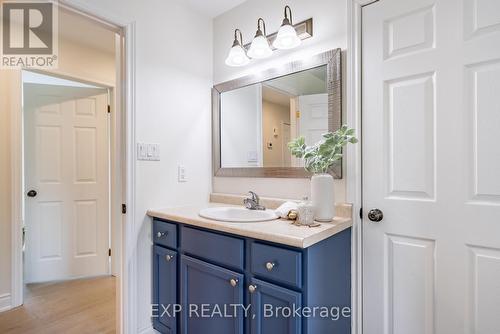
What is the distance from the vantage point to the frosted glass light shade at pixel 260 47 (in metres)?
1.68

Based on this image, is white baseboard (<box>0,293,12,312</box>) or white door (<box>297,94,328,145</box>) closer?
white door (<box>297,94,328,145</box>)

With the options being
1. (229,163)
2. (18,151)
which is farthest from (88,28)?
(229,163)

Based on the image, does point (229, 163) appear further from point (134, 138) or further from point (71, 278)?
point (71, 278)

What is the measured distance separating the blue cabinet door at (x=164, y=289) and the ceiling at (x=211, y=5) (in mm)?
1709

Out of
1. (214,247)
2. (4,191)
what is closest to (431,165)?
(214,247)

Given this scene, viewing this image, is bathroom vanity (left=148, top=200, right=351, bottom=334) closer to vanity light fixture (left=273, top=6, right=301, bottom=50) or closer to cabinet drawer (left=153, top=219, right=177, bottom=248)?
cabinet drawer (left=153, top=219, right=177, bottom=248)

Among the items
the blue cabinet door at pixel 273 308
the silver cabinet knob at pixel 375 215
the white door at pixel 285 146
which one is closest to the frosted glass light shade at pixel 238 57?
the white door at pixel 285 146

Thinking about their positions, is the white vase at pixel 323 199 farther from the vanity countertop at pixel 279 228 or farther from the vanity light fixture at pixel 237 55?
the vanity light fixture at pixel 237 55

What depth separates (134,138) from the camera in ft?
5.45

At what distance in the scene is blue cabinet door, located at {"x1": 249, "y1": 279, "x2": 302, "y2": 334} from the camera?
1070mm

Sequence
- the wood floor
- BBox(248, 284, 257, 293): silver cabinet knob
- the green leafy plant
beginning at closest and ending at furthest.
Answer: BBox(248, 284, 257, 293): silver cabinet knob, the green leafy plant, the wood floor

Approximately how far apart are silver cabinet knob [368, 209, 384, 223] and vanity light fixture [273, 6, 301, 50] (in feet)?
3.39

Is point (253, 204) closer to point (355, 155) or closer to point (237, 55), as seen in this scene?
point (355, 155)

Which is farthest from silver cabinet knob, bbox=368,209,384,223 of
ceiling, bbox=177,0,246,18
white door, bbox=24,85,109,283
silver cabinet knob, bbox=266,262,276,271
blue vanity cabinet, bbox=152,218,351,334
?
white door, bbox=24,85,109,283
